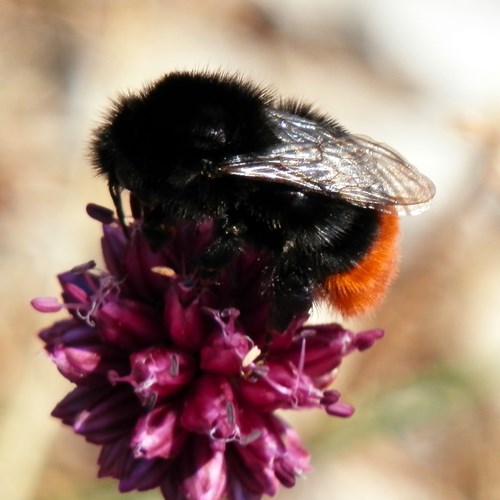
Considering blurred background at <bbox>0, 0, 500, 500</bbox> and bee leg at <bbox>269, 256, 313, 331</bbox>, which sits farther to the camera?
blurred background at <bbox>0, 0, 500, 500</bbox>

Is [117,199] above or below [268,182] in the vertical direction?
below

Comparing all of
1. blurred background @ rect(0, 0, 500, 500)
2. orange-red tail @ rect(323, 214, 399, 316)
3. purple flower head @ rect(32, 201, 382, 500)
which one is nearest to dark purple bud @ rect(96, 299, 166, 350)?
purple flower head @ rect(32, 201, 382, 500)

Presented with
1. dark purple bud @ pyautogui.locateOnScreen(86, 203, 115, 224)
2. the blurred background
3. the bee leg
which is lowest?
the blurred background

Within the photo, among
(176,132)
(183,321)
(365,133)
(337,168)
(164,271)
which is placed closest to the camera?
(176,132)

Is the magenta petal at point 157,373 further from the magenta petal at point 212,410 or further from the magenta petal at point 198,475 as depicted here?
the magenta petal at point 198,475

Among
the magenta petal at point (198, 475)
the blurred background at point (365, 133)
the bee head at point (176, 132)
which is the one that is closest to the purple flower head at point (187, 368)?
the magenta petal at point (198, 475)

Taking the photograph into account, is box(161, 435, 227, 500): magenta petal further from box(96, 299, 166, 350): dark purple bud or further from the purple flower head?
box(96, 299, 166, 350): dark purple bud

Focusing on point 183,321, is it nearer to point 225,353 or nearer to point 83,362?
point 225,353

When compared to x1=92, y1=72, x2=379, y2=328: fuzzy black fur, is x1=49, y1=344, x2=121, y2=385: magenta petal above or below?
below

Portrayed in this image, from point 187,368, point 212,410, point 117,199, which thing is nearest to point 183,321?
point 187,368
